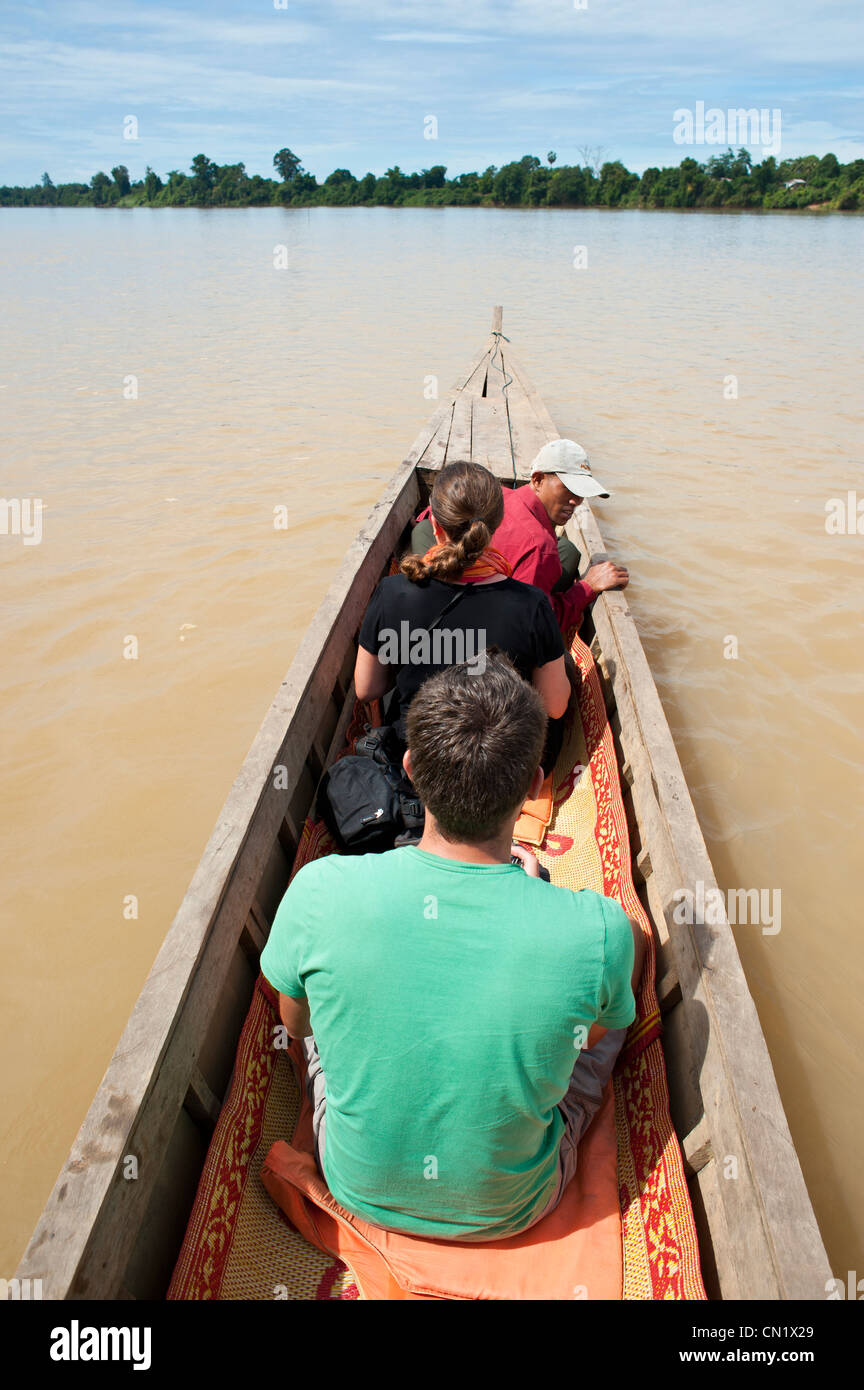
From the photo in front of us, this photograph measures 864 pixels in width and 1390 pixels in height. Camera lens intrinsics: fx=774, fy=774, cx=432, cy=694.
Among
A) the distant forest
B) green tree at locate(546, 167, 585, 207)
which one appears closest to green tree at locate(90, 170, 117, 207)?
the distant forest

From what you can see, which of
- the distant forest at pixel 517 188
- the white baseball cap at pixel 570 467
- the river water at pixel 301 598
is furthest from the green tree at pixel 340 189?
the white baseball cap at pixel 570 467

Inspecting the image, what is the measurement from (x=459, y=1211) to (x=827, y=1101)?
1990 millimetres

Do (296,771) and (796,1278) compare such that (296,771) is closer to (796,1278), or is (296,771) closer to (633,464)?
(796,1278)

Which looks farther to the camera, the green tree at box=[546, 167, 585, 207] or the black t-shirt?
the green tree at box=[546, 167, 585, 207]

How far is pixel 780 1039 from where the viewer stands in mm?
3090

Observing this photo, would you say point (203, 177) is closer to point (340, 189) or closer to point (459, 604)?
point (340, 189)

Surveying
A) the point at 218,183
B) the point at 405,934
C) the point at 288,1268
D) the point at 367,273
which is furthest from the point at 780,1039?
the point at 218,183

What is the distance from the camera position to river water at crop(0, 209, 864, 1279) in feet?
10.6

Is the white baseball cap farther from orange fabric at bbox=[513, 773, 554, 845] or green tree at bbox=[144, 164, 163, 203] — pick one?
green tree at bbox=[144, 164, 163, 203]

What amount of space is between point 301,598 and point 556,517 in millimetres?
2779

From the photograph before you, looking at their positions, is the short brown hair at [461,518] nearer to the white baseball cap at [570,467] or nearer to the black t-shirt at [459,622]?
the black t-shirt at [459,622]

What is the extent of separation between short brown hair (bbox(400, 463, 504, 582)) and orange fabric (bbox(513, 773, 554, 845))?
40.4 inches

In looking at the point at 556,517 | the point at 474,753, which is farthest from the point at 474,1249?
the point at 556,517

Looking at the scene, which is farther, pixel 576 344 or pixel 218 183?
pixel 218 183
